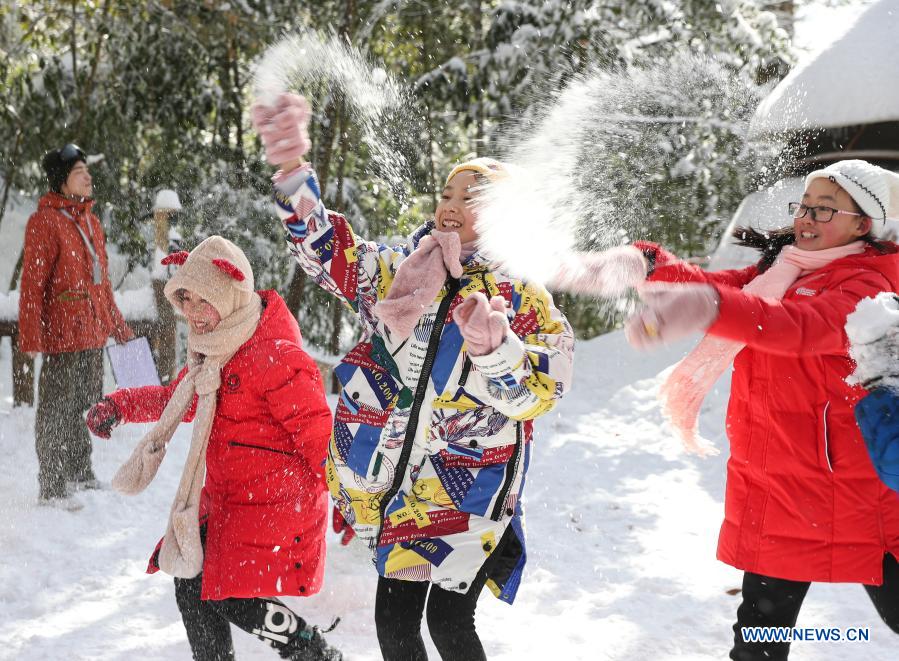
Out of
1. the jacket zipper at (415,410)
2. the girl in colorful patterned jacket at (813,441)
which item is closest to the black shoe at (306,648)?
the jacket zipper at (415,410)

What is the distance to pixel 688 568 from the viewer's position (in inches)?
165

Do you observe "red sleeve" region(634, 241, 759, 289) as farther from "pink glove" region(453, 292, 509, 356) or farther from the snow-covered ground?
the snow-covered ground

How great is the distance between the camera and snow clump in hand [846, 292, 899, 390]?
77.0 inches

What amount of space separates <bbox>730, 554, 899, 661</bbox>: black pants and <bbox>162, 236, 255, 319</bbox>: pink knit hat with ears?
169 cm

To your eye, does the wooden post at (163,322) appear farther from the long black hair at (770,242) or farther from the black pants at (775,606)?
the black pants at (775,606)

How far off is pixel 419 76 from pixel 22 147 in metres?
4.35

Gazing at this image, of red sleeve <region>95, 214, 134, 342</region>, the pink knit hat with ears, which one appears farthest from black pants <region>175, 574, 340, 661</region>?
red sleeve <region>95, 214, 134, 342</region>

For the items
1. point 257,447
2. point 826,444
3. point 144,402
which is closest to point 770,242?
point 826,444

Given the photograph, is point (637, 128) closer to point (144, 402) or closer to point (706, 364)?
point (706, 364)

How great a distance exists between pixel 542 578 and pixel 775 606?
1853mm

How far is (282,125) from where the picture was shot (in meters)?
2.25

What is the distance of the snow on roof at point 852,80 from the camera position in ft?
22.3

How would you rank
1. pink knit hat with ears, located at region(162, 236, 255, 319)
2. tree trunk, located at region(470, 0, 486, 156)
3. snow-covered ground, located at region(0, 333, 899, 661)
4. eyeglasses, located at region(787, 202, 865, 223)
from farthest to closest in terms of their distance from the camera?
tree trunk, located at region(470, 0, 486, 156)
snow-covered ground, located at region(0, 333, 899, 661)
pink knit hat with ears, located at region(162, 236, 255, 319)
eyeglasses, located at region(787, 202, 865, 223)

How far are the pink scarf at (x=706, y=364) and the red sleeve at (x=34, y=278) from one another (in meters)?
3.39
